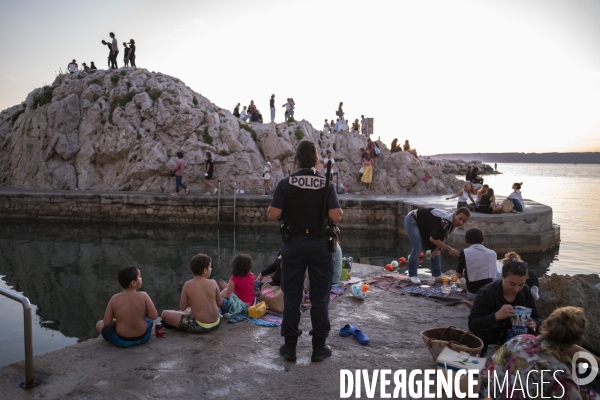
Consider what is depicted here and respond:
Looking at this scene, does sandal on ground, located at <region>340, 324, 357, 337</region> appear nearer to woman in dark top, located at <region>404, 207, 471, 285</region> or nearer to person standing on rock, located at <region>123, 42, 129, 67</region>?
woman in dark top, located at <region>404, 207, 471, 285</region>

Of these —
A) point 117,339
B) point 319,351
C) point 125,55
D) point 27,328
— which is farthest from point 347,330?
point 125,55

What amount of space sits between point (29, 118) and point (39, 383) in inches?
980

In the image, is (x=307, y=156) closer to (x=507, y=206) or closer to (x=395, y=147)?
(x=507, y=206)

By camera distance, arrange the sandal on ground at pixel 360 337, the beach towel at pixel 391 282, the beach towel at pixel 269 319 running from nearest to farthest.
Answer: the sandal on ground at pixel 360 337, the beach towel at pixel 269 319, the beach towel at pixel 391 282

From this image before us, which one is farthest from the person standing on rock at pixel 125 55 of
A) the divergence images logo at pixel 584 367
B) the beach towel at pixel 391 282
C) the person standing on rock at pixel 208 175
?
the divergence images logo at pixel 584 367

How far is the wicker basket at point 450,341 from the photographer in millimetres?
3885

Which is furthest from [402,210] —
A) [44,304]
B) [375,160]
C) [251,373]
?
[251,373]

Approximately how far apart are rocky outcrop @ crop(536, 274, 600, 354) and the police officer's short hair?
3432mm

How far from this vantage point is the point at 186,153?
21609 millimetres

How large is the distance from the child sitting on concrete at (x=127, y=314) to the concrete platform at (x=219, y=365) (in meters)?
0.11

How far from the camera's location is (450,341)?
165 inches

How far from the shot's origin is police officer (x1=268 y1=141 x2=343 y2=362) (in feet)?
13.4

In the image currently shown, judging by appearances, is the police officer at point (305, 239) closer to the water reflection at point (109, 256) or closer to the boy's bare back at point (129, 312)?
the boy's bare back at point (129, 312)

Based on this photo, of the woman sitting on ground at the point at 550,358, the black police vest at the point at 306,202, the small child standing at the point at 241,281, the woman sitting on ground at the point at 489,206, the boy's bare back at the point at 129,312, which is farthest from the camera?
the woman sitting on ground at the point at 489,206
